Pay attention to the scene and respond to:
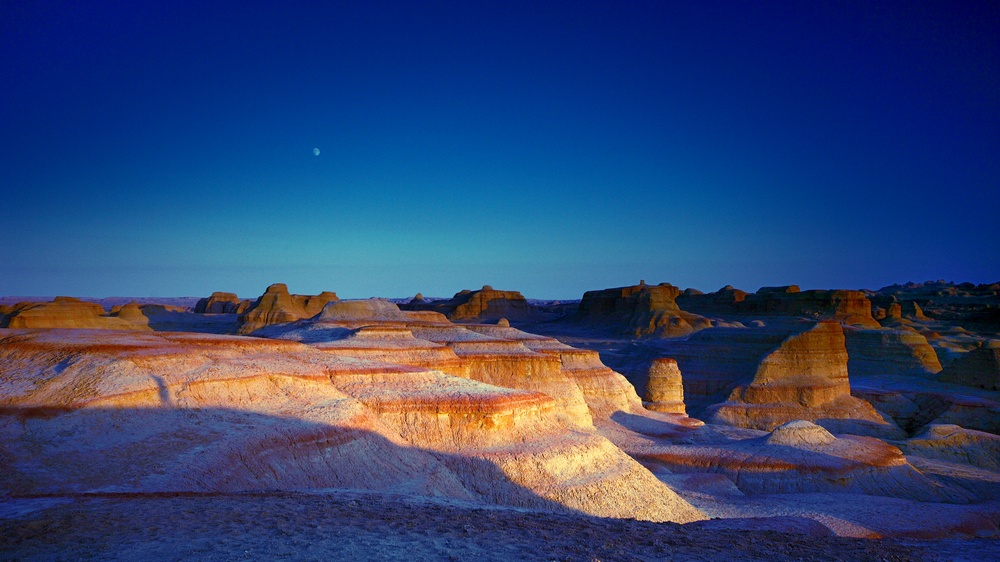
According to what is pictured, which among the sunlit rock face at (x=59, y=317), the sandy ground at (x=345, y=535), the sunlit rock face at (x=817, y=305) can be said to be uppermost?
the sunlit rock face at (x=817, y=305)

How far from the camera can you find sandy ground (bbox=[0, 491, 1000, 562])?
6672 millimetres

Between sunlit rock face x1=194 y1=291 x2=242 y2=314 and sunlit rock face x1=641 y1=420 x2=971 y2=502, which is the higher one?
sunlit rock face x1=194 y1=291 x2=242 y2=314

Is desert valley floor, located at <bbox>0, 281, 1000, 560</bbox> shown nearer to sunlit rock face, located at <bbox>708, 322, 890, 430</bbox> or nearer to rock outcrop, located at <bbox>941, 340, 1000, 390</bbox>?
sunlit rock face, located at <bbox>708, 322, 890, 430</bbox>

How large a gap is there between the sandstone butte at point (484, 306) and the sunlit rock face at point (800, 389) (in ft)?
235

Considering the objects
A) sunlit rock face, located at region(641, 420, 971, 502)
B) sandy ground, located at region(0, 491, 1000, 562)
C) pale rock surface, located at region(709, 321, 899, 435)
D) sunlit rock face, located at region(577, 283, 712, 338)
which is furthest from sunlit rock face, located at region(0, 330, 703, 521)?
sunlit rock face, located at region(577, 283, 712, 338)

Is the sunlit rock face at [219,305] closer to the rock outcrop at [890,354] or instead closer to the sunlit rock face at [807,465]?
the rock outcrop at [890,354]

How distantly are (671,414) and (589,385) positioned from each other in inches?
259

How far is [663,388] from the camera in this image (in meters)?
40.6

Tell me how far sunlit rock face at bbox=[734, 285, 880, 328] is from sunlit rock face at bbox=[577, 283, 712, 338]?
13.8m

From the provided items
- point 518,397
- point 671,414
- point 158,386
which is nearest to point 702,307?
point 671,414

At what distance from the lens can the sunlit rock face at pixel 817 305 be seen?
82.6 m

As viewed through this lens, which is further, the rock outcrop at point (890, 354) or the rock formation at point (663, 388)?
the rock outcrop at point (890, 354)

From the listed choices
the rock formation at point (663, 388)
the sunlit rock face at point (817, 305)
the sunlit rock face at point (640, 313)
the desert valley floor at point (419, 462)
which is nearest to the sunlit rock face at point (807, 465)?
the desert valley floor at point (419, 462)

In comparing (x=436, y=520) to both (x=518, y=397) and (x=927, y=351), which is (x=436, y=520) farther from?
(x=927, y=351)
